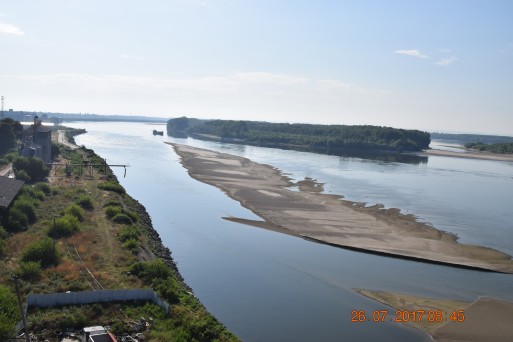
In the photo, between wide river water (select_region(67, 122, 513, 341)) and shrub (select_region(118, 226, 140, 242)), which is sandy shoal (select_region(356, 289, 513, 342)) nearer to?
wide river water (select_region(67, 122, 513, 341))

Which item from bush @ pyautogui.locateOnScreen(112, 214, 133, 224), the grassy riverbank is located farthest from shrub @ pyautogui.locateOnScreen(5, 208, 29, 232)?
bush @ pyautogui.locateOnScreen(112, 214, 133, 224)

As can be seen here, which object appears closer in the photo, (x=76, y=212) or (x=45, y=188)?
(x=76, y=212)

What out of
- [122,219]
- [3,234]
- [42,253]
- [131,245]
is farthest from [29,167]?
[42,253]

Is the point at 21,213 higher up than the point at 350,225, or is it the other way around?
the point at 21,213

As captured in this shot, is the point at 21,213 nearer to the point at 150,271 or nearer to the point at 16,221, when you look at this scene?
the point at 16,221

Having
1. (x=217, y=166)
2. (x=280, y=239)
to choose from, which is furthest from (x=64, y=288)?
(x=217, y=166)

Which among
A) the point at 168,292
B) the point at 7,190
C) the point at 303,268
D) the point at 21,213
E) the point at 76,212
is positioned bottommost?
the point at 303,268

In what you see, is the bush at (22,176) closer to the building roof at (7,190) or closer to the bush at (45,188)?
the bush at (45,188)

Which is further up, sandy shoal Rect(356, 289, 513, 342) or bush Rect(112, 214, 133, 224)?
bush Rect(112, 214, 133, 224)
